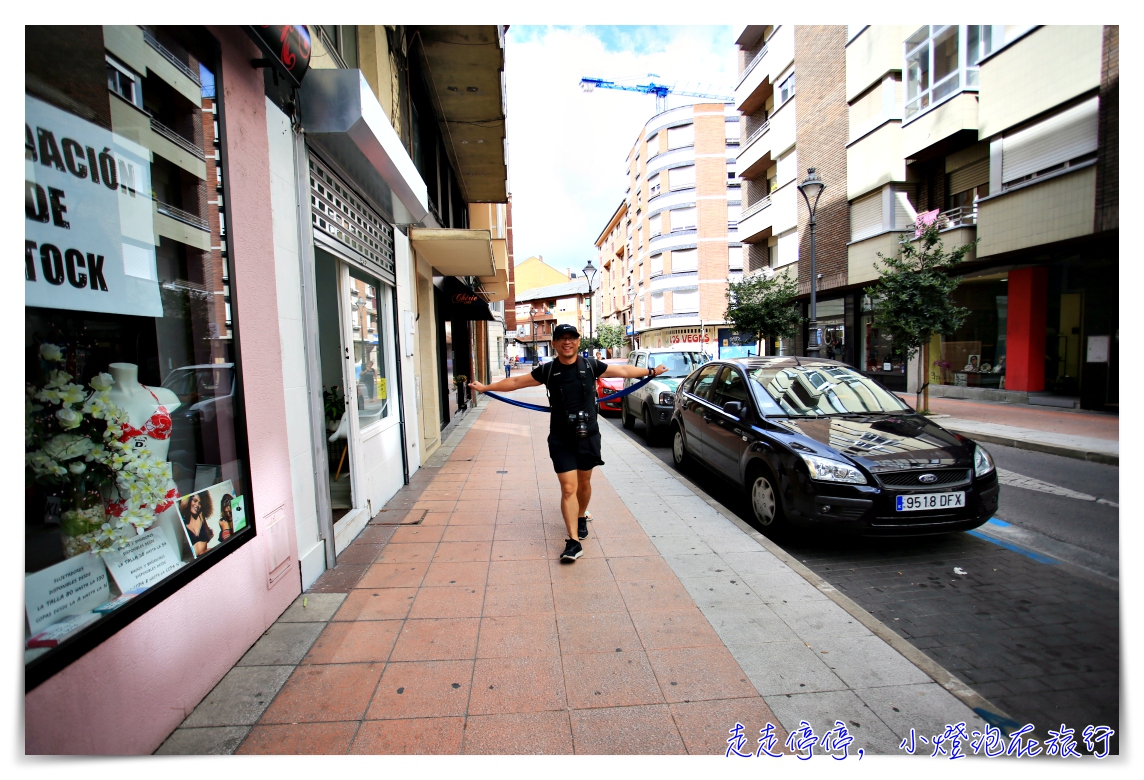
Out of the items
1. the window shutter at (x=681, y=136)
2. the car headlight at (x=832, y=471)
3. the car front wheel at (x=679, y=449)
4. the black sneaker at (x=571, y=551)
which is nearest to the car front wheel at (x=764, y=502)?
the car headlight at (x=832, y=471)

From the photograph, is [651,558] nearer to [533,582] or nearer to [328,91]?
[533,582]

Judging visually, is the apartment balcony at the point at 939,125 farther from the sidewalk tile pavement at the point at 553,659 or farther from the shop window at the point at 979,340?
the sidewalk tile pavement at the point at 553,659

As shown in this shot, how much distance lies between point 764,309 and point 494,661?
61.3 feet

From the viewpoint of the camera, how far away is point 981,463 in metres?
4.29

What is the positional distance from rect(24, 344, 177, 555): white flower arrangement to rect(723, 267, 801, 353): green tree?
19419 millimetres

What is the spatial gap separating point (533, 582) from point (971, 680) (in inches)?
98.7

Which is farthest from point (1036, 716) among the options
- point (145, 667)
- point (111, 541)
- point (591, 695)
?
point (111, 541)

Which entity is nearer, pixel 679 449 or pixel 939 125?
pixel 679 449

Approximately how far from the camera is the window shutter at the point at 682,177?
147 ft

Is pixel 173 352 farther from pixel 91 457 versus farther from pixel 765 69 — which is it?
pixel 765 69

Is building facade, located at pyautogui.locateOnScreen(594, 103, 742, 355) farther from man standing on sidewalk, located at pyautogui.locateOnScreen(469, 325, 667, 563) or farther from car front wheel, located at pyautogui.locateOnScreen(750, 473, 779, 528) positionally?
man standing on sidewalk, located at pyautogui.locateOnScreen(469, 325, 667, 563)

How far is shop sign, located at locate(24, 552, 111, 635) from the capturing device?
1.80 m

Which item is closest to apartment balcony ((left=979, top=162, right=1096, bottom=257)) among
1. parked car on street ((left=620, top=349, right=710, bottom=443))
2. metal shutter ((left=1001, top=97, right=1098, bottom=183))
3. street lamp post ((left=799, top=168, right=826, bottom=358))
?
metal shutter ((left=1001, top=97, right=1098, bottom=183))

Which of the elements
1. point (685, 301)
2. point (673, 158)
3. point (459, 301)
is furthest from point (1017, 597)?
point (673, 158)
